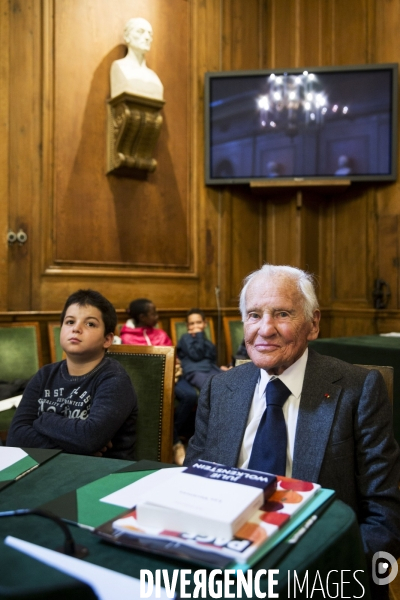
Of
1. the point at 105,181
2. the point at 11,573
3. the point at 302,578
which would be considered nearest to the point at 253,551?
the point at 302,578

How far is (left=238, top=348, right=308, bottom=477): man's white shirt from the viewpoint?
133 cm

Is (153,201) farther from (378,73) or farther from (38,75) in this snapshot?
(378,73)

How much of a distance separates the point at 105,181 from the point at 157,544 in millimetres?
4020

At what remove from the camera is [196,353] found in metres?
4.12

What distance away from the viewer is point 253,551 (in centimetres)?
70

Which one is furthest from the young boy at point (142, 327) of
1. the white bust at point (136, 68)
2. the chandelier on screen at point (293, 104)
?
the chandelier on screen at point (293, 104)

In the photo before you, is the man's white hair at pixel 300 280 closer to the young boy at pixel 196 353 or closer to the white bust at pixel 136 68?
the young boy at pixel 196 353

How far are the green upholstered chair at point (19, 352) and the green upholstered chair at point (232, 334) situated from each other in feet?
5.55

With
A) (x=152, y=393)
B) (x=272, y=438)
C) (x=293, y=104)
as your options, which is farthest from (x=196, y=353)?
(x=272, y=438)

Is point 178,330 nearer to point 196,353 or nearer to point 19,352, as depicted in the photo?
point 196,353

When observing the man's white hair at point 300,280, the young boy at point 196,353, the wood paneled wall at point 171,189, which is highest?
the wood paneled wall at point 171,189

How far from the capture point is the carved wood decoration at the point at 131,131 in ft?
14.2

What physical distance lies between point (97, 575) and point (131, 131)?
4070 millimetres

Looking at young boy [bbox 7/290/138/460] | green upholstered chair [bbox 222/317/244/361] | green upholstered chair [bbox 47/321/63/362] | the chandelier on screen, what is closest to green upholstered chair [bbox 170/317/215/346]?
green upholstered chair [bbox 222/317/244/361]
